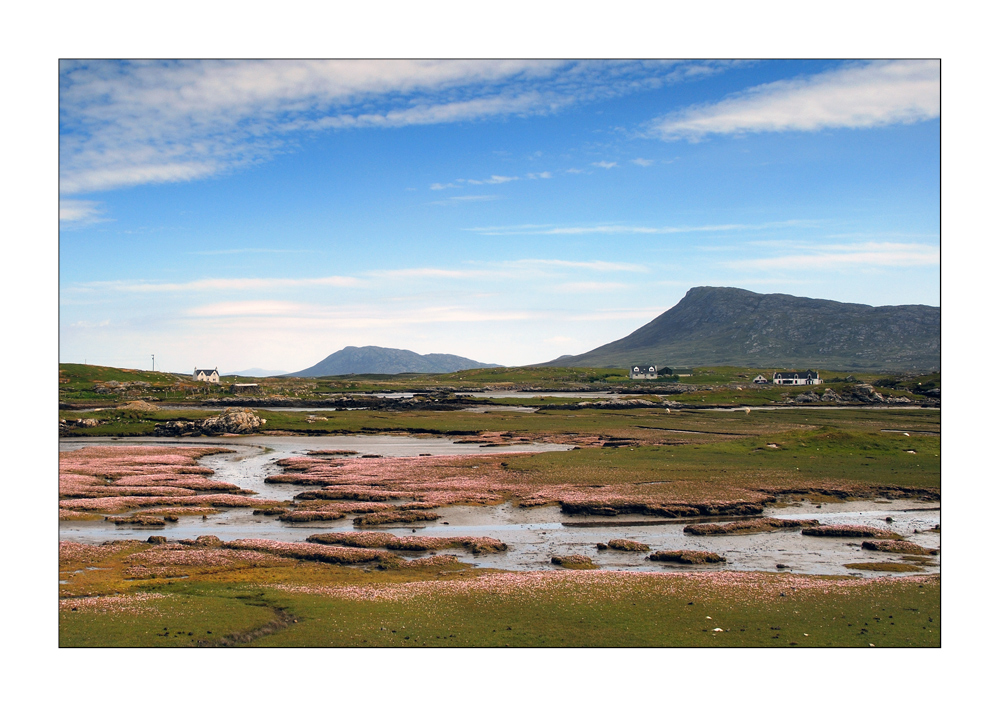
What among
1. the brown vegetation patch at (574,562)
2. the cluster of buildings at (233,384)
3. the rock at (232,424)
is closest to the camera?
the brown vegetation patch at (574,562)

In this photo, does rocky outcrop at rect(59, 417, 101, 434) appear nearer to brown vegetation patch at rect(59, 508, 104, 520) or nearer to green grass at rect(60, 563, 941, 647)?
brown vegetation patch at rect(59, 508, 104, 520)

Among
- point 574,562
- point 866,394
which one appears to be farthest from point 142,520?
point 866,394

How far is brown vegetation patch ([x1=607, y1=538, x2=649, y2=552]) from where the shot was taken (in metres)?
32.8

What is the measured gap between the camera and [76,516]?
39562 mm

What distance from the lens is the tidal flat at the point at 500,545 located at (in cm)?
2219

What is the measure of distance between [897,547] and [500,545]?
67.3 feet

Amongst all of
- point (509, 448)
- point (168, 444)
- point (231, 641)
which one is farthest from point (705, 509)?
point (168, 444)

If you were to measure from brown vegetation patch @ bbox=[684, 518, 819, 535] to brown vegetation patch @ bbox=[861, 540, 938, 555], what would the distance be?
184 inches

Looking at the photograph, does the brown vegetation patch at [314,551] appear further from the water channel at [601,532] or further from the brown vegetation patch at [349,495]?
the brown vegetation patch at [349,495]

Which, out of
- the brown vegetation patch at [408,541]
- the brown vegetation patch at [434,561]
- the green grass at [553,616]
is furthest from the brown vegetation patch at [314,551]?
the green grass at [553,616]

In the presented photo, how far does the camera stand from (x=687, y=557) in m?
30.7

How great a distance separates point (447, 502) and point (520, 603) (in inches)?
830

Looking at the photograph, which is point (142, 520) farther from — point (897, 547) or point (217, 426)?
point (217, 426)

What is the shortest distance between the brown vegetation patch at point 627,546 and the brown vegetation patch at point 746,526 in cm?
469
